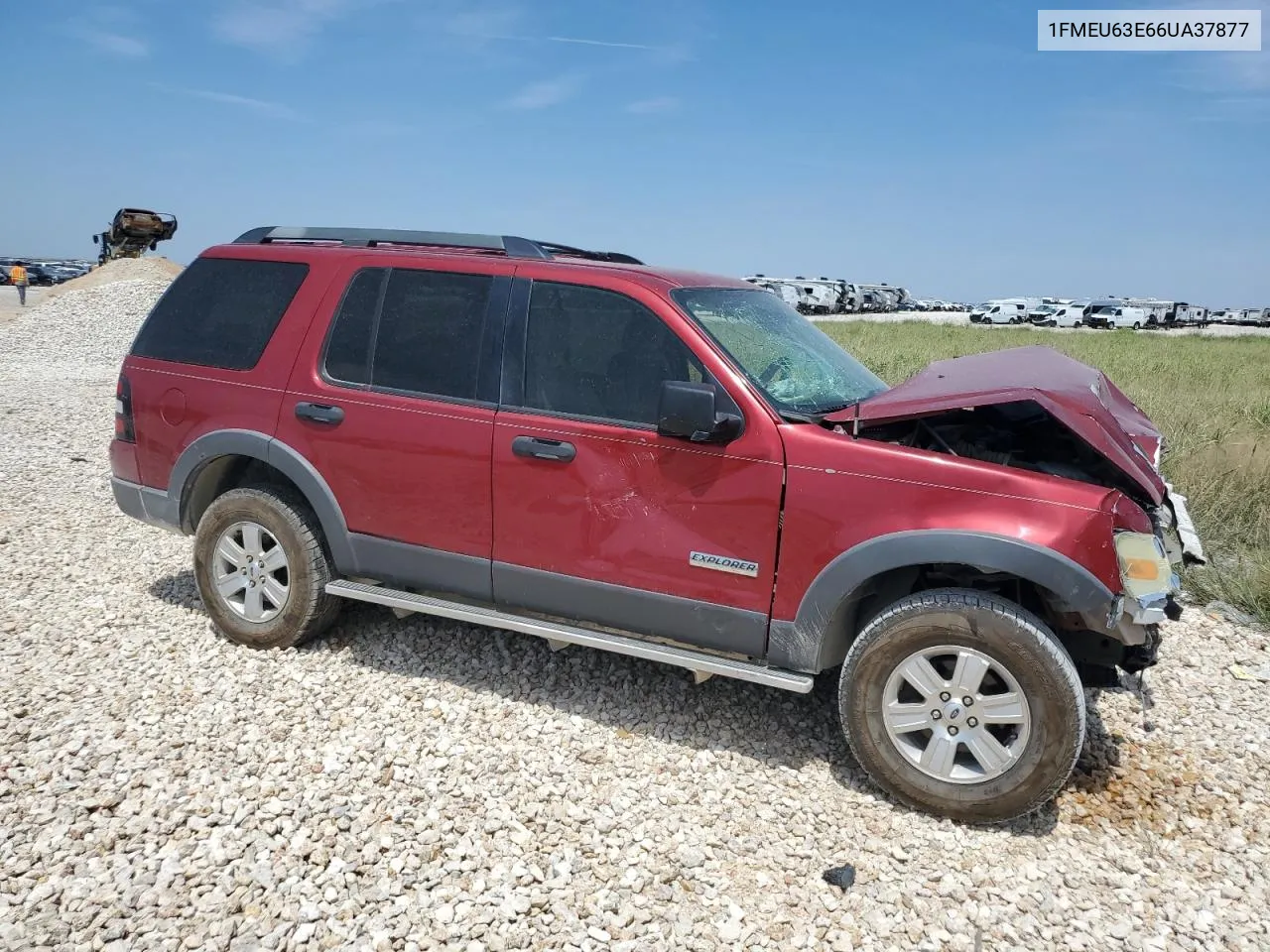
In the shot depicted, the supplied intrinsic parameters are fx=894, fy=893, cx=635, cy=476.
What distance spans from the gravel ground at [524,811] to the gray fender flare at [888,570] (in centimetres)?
60

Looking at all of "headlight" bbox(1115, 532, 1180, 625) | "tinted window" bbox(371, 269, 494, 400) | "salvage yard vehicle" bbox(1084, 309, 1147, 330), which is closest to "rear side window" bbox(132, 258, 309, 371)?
"tinted window" bbox(371, 269, 494, 400)

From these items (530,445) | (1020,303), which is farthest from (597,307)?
(1020,303)

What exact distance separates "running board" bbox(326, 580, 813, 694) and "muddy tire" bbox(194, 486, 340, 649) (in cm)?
17

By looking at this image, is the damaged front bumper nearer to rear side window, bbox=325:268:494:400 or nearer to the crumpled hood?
the crumpled hood

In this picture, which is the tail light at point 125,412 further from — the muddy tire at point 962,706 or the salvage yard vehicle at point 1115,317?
the salvage yard vehicle at point 1115,317

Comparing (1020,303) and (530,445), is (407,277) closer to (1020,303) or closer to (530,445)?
(530,445)

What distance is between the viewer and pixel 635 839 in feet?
10.7

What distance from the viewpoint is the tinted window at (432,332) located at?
3992 mm

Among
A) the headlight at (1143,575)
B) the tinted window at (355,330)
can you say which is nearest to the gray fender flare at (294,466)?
the tinted window at (355,330)

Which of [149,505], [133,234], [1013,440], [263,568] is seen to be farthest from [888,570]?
[133,234]

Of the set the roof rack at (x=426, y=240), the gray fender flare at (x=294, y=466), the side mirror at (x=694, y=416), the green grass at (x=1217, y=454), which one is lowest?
the green grass at (x=1217, y=454)

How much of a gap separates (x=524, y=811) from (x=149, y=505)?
2772mm

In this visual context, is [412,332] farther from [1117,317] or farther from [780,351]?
[1117,317]

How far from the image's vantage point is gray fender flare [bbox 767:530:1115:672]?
3105 mm
